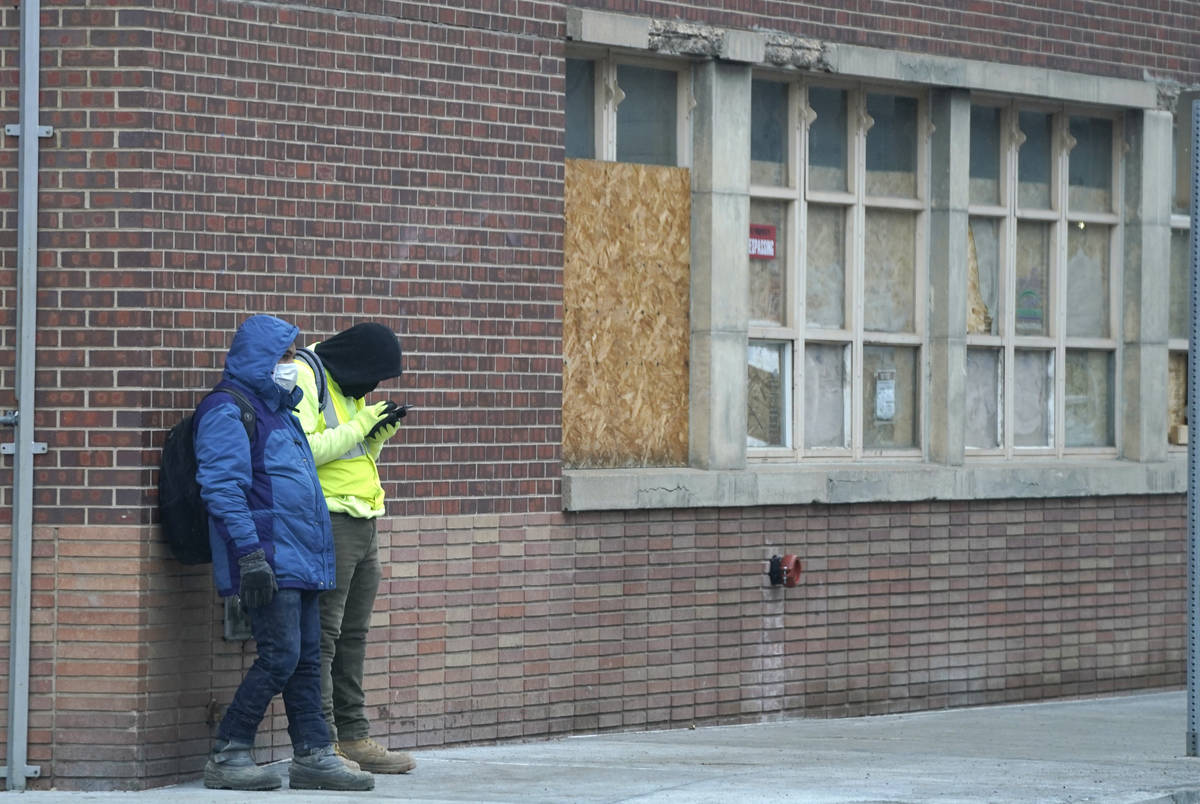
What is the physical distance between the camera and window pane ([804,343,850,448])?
12133 millimetres

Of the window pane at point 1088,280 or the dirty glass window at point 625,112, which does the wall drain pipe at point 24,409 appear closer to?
the dirty glass window at point 625,112

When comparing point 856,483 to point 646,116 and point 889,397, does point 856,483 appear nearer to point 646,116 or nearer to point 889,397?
point 889,397

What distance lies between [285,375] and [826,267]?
14.6ft

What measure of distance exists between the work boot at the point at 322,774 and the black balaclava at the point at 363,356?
1.52m

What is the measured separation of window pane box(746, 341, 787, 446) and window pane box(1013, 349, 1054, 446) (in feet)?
6.15

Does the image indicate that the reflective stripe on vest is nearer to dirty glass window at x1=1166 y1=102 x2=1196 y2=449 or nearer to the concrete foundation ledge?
the concrete foundation ledge

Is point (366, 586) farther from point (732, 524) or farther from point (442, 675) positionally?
point (732, 524)

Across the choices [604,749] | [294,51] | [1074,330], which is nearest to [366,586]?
[604,749]

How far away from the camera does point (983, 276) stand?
1293cm

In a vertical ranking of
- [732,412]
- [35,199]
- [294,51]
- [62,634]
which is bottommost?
[62,634]

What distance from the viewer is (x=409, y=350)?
9.95m

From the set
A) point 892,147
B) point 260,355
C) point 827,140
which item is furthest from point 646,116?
point 260,355

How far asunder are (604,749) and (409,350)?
210 cm

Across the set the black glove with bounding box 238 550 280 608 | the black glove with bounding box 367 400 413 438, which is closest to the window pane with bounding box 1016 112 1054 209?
the black glove with bounding box 367 400 413 438
